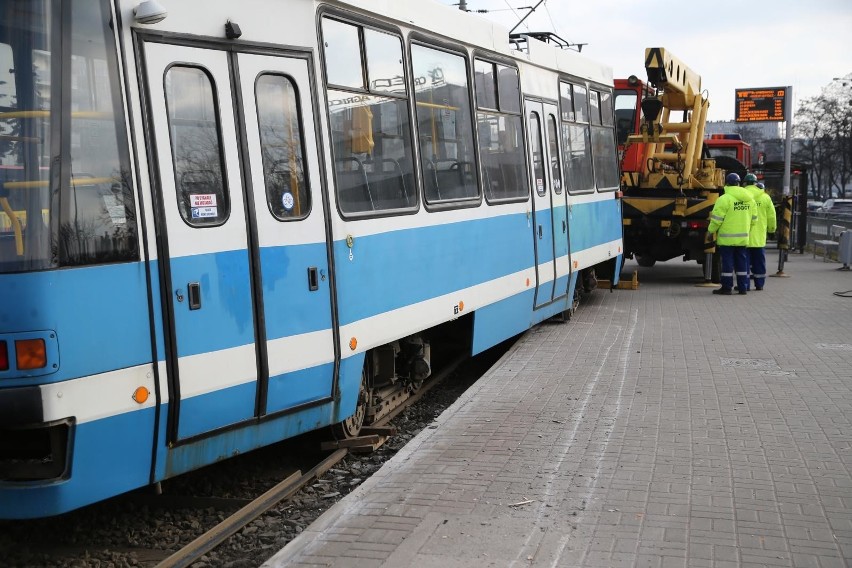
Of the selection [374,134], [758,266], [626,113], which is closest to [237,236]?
[374,134]

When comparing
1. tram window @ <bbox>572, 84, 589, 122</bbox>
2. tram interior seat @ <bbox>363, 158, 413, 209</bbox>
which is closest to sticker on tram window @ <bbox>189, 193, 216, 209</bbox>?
tram interior seat @ <bbox>363, 158, 413, 209</bbox>

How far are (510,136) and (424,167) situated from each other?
2465 millimetres

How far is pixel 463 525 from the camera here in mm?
5164

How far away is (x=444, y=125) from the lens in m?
8.32

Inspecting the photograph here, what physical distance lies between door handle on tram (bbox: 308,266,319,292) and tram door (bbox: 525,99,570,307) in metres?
4.84

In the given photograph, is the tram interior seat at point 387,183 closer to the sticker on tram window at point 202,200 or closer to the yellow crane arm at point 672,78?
the sticker on tram window at point 202,200

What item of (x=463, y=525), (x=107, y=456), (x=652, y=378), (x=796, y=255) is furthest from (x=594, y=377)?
(x=796, y=255)

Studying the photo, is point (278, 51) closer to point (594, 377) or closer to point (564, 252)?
point (594, 377)

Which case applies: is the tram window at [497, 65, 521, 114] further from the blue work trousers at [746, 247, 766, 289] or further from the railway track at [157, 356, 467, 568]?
the blue work trousers at [746, 247, 766, 289]

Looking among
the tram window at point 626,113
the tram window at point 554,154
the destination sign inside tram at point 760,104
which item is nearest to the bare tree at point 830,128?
the destination sign inside tram at point 760,104

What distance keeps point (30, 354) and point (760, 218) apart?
14.6m

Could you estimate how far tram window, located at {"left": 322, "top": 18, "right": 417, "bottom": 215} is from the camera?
6.53m

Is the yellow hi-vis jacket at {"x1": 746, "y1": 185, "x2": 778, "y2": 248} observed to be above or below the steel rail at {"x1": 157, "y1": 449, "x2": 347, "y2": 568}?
above

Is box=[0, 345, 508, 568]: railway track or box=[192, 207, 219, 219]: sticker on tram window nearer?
box=[0, 345, 508, 568]: railway track
